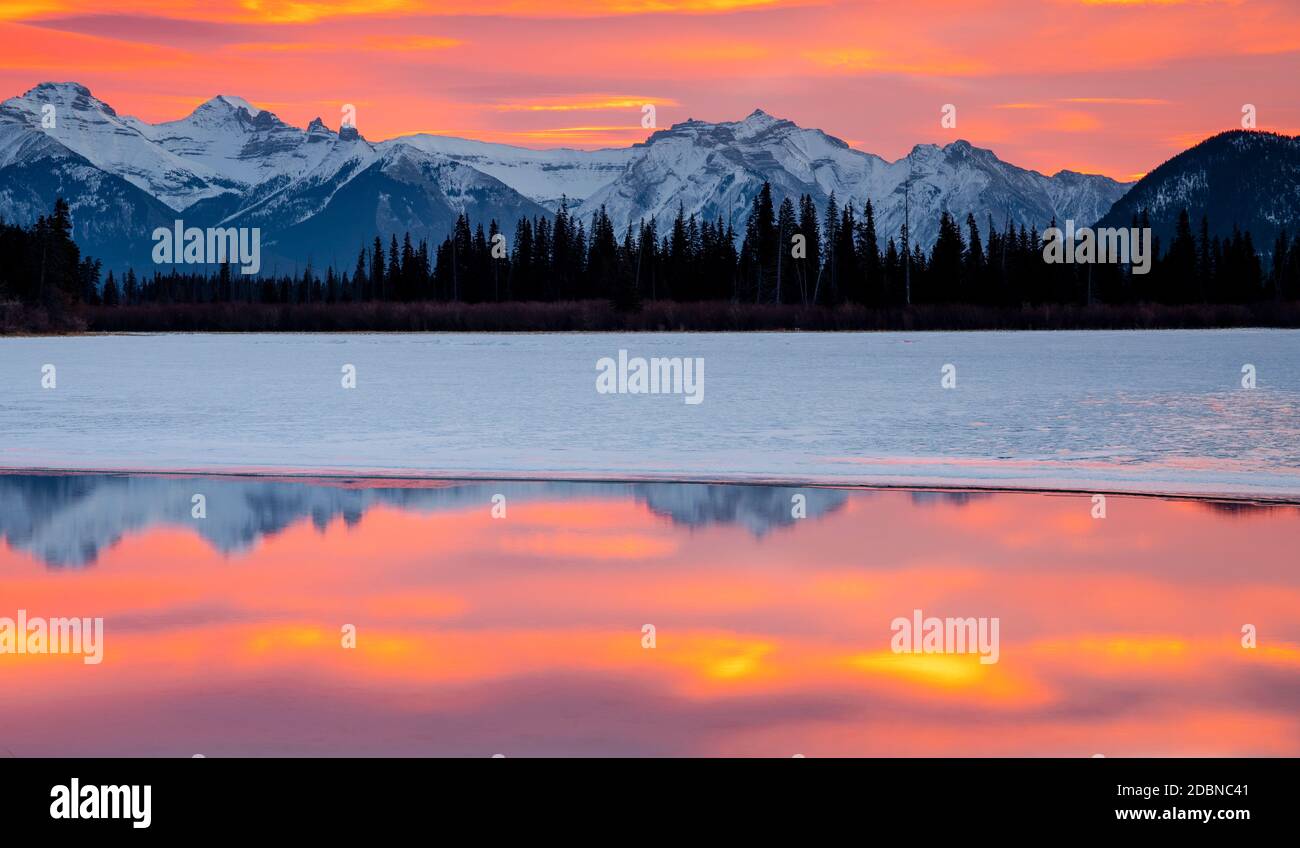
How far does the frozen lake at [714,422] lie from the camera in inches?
738

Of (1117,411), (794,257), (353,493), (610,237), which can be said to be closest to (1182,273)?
(794,257)

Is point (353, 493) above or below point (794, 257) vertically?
below

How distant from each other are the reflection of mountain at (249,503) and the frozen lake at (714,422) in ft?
3.55

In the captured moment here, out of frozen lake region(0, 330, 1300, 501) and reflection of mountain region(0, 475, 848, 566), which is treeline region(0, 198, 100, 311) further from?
reflection of mountain region(0, 475, 848, 566)

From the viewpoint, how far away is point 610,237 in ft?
498

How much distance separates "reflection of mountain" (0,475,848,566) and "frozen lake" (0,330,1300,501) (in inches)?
42.6

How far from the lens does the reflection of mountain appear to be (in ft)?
45.6
